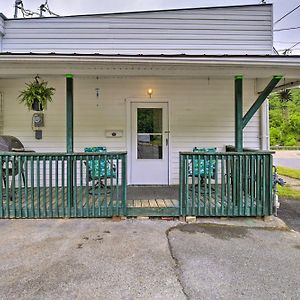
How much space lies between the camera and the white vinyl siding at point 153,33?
602 cm

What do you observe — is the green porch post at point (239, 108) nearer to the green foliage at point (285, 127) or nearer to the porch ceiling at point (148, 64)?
the porch ceiling at point (148, 64)

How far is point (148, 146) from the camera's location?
231 inches

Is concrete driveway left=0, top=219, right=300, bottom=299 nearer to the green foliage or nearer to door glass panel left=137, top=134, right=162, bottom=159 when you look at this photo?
door glass panel left=137, top=134, right=162, bottom=159

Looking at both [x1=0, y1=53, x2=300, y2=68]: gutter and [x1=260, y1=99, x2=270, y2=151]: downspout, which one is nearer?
[x1=0, y1=53, x2=300, y2=68]: gutter

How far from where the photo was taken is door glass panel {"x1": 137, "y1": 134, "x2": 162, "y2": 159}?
5871mm

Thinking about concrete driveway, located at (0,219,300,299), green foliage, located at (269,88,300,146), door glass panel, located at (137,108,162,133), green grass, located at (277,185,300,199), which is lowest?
concrete driveway, located at (0,219,300,299)

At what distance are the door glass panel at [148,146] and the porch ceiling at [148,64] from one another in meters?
1.96

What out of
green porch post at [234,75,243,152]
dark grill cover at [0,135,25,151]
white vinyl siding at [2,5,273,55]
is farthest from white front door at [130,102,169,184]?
dark grill cover at [0,135,25,151]

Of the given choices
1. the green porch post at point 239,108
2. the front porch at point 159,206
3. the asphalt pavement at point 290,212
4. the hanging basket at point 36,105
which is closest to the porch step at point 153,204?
the front porch at point 159,206

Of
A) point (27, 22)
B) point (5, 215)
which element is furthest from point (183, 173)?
point (27, 22)

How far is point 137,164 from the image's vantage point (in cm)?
584

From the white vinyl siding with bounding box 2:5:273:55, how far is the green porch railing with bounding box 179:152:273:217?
3.13 meters

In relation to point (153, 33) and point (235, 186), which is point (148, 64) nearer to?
point (235, 186)

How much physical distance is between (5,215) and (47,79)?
303 cm
